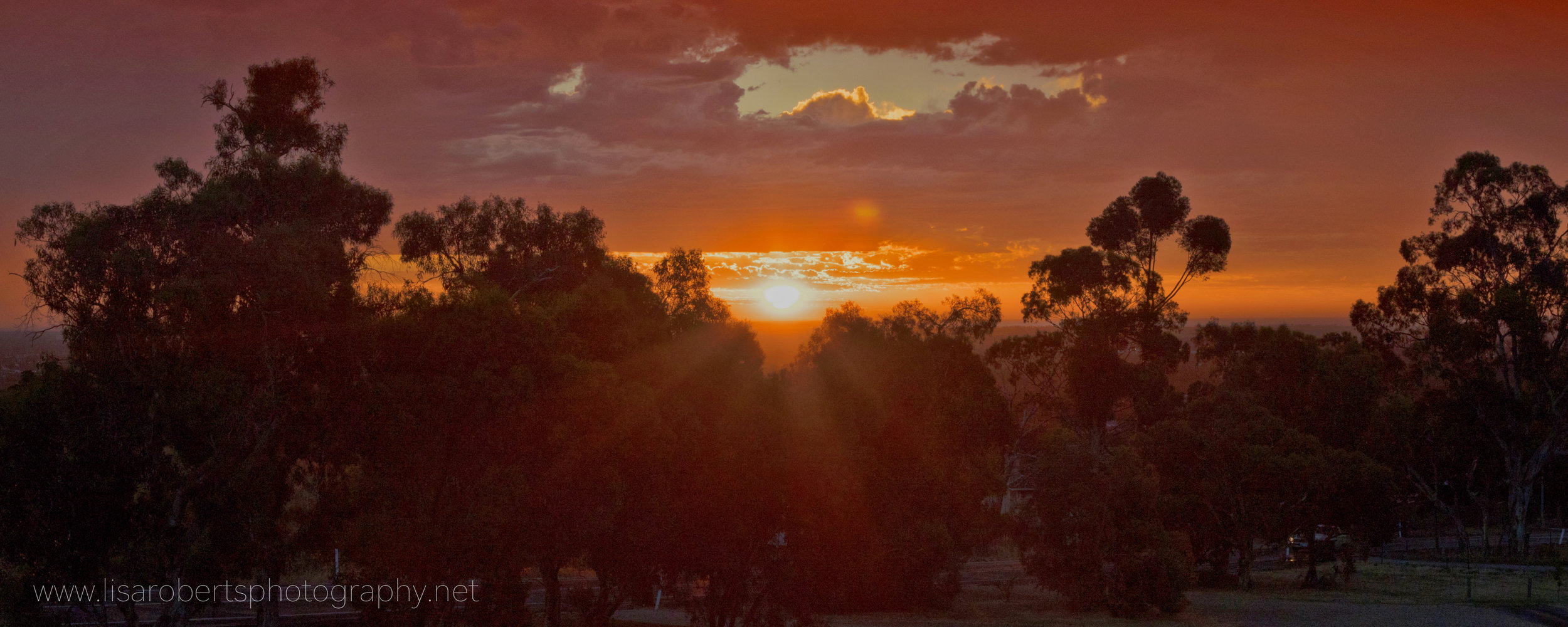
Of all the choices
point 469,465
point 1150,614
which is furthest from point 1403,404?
point 469,465

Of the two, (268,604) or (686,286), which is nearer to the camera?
(268,604)

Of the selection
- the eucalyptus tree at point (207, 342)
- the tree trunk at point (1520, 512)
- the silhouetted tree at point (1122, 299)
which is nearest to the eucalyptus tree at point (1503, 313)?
the tree trunk at point (1520, 512)

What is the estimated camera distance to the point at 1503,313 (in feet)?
151

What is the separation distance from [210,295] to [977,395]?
34632 mm

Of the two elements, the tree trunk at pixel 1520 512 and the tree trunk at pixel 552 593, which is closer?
the tree trunk at pixel 552 593

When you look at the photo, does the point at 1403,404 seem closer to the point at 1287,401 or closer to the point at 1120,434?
the point at 1287,401

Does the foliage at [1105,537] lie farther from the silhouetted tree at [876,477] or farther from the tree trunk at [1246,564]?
the tree trunk at [1246,564]

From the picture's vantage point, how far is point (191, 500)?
18891mm

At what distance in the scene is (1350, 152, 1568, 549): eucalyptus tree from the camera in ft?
155

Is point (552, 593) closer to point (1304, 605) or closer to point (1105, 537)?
point (1105, 537)

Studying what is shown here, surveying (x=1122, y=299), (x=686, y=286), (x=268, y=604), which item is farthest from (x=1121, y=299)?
(x=268, y=604)

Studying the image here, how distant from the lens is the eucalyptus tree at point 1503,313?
47250 mm

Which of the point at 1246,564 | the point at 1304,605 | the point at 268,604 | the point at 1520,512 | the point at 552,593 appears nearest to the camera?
the point at 552,593

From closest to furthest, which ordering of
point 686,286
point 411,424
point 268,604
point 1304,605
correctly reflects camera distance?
point 411,424, point 268,604, point 686,286, point 1304,605
